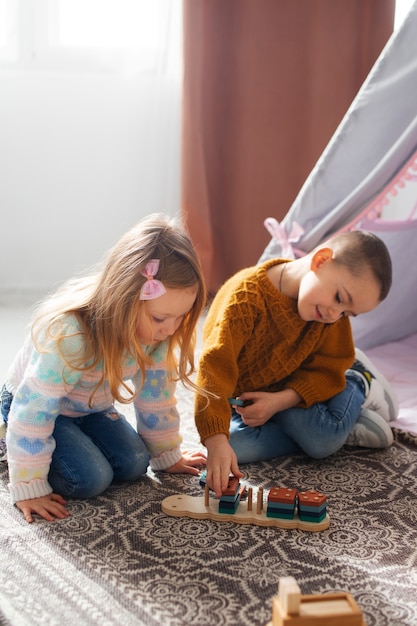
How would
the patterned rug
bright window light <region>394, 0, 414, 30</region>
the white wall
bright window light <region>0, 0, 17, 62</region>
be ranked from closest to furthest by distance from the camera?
the patterned rug < bright window light <region>0, 0, 17, 62</region> < the white wall < bright window light <region>394, 0, 414, 30</region>

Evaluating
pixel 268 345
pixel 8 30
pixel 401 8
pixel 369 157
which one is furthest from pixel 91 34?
pixel 268 345

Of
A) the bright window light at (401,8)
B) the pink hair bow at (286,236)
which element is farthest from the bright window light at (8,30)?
the bright window light at (401,8)

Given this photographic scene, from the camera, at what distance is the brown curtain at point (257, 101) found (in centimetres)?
312

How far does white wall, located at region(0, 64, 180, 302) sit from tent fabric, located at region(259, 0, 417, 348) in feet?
3.62

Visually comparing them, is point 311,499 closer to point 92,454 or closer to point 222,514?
point 222,514

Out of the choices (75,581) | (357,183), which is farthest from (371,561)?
(357,183)

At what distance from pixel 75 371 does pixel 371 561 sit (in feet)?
2.03

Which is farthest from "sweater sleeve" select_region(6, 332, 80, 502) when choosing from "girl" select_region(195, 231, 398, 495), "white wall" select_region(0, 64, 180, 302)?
"white wall" select_region(0, 64, 180, 302)

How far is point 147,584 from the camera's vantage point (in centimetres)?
122

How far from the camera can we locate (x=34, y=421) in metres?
1.43

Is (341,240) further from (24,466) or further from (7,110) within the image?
(7,110)

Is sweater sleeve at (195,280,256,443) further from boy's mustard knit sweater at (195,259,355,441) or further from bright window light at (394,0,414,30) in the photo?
bright window light at (394,0,414,30)

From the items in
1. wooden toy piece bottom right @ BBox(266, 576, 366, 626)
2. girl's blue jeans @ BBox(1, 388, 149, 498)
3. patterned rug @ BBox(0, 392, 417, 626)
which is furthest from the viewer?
girl's blue jeans @ BBox(1, 388, 149, 498)

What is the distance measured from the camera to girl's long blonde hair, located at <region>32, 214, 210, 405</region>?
1400mm
